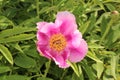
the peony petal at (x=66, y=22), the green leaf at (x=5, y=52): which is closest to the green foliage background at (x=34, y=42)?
the green leaf at (x=5, y=52)

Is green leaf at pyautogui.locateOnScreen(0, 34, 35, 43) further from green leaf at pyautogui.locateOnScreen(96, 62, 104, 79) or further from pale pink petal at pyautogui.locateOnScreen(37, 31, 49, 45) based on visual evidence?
green leaf at pyautogui.locateOnScreen(96, 62, 104, 79)

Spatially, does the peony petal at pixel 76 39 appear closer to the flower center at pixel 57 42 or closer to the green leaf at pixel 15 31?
the flower center at pixel 57 42

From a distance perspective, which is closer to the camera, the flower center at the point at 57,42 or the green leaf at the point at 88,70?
the flower center at the point at 57,42

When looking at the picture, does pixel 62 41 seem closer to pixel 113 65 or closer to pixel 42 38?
pixel 42 38

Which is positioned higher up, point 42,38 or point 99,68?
point 42,38

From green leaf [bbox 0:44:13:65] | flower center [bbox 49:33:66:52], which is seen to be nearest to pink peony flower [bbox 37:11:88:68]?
flower center [bbox 49:33:66:52]

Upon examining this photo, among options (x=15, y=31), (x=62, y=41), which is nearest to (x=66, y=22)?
(x=62, y=41)

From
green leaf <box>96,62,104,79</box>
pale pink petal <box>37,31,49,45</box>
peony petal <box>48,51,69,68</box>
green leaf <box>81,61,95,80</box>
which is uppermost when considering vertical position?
pale pink petal <box>37,31,49,45</box>
